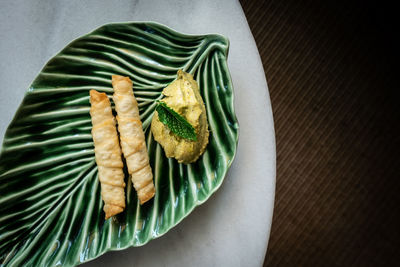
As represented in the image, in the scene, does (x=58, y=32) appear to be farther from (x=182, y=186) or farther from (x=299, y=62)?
(x=299, y=62)

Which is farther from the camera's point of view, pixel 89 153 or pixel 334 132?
pixel 334 132

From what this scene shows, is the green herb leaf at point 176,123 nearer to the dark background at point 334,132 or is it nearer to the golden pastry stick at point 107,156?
the golden pastry stick at point 107,156

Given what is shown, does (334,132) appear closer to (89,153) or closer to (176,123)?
(176,123)

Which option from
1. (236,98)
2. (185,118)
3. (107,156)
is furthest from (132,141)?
(236,98)

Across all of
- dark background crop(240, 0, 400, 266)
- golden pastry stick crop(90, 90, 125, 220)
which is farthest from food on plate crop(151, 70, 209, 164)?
dark background crop(240, 0, 400, 266)

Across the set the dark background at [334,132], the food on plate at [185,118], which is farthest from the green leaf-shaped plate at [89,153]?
the dark background at [334,132]

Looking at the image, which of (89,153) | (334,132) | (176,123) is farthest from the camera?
(334,132)
